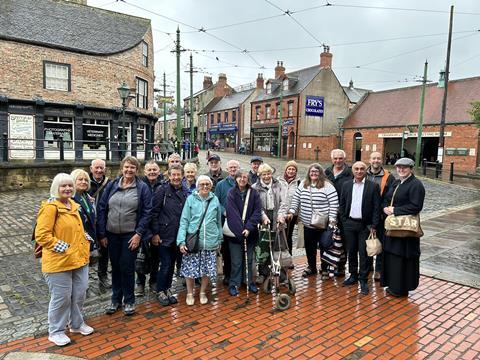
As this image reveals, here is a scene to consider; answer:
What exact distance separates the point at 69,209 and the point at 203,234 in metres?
1.57

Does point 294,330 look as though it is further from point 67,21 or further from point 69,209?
point 67,21

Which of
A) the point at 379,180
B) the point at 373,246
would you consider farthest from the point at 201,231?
the point at 379,180

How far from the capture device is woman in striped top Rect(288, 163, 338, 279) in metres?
5.10

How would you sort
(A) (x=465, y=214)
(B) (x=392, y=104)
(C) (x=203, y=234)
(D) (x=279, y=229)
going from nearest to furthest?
(C) (x=203, y=234), (D) (x=279, y=229), (A) (x=465, y=214), (B) (x=392, y=104)

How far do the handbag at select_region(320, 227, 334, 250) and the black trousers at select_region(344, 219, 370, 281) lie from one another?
0.69 feet

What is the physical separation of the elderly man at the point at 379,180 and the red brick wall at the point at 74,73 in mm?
18044

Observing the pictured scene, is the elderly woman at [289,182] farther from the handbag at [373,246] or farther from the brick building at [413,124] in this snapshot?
the brick building at [413,124]

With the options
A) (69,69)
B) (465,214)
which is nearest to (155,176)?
(465,214)

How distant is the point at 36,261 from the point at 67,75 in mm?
16224

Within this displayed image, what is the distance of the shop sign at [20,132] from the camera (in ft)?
57.1

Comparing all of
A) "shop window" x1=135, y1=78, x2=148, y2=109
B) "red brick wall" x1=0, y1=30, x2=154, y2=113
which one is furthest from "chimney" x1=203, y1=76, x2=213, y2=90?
"shop window" x1=135, y1=78, x2=148, y2=109

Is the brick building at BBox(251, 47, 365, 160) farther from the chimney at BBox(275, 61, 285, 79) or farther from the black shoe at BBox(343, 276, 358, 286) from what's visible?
the black shoe at BBox(343, 276, 358, 286)

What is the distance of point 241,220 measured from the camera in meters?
4.66

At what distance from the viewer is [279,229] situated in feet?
15.8
